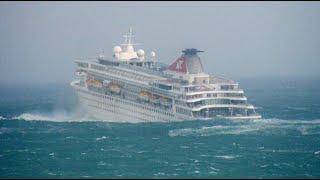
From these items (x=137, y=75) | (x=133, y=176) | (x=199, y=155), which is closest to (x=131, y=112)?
(x=137, y=75)

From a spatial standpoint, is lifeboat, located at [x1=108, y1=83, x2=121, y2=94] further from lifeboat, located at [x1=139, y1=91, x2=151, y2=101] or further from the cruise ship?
lifeboat, located at [x1=139, y1=91, x2=151, y2=101]

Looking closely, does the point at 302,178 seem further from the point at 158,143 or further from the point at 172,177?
the point at 158,143

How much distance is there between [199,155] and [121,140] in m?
18.9

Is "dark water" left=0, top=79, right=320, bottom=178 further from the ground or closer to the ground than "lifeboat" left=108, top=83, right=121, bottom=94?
closer to the ground

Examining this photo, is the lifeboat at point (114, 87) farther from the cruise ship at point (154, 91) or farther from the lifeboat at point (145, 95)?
the lifeboat at point (145, 95)

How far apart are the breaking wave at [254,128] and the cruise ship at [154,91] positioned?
11.8 feet

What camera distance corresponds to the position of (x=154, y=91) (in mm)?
128750

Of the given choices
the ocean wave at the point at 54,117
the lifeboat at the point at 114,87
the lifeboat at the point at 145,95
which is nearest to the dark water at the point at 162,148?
the ocean wave at the point at 54,117

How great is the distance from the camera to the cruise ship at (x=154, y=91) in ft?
404

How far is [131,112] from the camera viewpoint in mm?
133125

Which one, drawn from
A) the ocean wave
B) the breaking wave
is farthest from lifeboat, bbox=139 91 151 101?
the ocean wave

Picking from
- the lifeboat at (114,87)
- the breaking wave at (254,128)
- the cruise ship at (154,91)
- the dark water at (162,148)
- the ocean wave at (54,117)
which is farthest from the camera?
the ocean wave at (54,117)

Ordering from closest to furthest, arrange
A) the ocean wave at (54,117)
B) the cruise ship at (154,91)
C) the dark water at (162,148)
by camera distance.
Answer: the dark water at (162,148) → the cruise ship at (154,91) → the ocean wave at (54,117)

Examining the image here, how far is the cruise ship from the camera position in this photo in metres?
123
